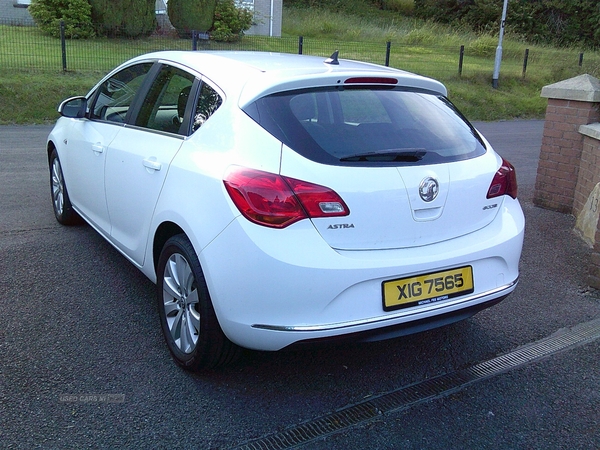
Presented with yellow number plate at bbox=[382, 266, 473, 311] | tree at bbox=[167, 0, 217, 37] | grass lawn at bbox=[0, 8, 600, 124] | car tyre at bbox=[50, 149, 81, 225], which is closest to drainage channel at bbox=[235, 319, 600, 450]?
yellow number plate at bbox=[382, 266, 473, 311]

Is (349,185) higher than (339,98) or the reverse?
the reverse

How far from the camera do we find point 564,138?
6.62 meters

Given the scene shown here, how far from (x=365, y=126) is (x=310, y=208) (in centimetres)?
68

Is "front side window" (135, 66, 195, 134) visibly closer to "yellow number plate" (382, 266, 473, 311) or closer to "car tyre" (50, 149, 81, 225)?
"yellow number plate" (382, 266, 473, 311)

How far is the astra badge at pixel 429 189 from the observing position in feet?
9.85

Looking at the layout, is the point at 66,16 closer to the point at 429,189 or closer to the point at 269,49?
the point at 269,49

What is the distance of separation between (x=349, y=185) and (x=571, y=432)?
5.10ft

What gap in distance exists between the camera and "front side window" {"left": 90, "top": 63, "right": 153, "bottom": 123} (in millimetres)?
4297

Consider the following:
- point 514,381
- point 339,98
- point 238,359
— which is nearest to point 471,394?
point 514,381

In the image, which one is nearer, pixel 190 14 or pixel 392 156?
pixel 392 156

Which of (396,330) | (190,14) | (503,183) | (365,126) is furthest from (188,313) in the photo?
(190,14)

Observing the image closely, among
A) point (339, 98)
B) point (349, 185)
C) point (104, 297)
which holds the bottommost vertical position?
point (104, 297)

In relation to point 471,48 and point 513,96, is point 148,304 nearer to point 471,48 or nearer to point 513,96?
point 513,96

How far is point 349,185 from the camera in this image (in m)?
2.82
